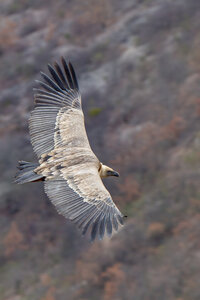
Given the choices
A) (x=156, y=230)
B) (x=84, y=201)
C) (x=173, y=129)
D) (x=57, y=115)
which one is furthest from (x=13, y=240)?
(x=84, y=201)

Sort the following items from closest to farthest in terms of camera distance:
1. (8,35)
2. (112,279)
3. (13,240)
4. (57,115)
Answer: (57,115) < (112,279) < (13,240) < (8,35)

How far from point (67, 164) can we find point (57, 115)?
4.28 ft

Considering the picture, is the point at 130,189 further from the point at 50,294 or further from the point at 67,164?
the point at 67,164

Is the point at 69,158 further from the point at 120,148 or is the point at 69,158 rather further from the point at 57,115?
the point at 120,148

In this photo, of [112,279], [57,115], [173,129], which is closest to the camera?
[57,115]

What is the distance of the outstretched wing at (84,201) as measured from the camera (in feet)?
24.7

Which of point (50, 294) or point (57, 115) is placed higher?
point (57, 115)

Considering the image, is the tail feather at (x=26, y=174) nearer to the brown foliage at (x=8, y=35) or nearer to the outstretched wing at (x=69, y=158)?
the outstretched wing at (x=69, y=158)

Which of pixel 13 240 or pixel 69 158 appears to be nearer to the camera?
pixel 69 158

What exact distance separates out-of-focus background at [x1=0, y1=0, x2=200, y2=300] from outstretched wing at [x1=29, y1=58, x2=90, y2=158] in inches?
301

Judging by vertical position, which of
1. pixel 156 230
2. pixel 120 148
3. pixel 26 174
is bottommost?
pixel 156 230

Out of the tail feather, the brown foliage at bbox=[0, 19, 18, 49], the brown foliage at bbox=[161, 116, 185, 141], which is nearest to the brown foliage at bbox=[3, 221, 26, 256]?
the brown foliage at bbox=[161, 116, 185, 141]

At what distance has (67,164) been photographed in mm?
8453

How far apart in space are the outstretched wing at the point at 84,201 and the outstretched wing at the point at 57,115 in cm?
85
